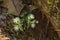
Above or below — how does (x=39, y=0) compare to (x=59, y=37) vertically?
above

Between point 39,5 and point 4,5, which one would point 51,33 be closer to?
point 39,5

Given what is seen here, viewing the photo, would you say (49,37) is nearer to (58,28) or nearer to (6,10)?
(58,28)

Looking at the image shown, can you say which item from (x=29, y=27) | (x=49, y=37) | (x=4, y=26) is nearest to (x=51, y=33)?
(x=49, y=37)

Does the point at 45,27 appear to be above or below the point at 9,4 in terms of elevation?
below

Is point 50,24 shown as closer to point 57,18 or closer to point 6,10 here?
point 57,18

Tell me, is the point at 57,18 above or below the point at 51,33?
above

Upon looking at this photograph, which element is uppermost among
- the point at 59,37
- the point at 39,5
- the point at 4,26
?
the point at 39,5

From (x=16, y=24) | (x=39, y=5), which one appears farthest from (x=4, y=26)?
(x=39, y=5)
